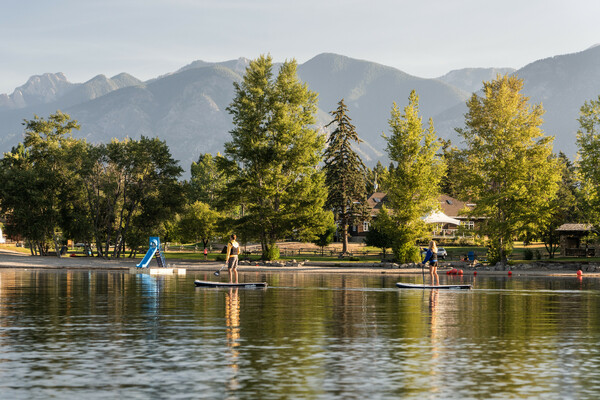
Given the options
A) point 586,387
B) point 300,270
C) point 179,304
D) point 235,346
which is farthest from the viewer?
point 300,270

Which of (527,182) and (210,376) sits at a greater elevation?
(527,182)

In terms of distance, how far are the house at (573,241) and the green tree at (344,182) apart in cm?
2610

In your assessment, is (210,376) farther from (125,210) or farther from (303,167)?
(125,210)

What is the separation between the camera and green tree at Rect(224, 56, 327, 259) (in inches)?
2864

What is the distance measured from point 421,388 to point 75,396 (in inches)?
206

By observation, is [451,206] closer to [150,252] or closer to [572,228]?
[572,228]

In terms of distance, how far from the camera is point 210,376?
1278 cm

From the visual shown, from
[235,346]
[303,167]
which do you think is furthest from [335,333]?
[303,167]

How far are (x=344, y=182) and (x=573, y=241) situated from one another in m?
29.0

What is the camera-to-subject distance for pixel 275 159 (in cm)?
7344

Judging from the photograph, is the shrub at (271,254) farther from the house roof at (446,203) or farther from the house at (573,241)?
the house roof at (446,203)

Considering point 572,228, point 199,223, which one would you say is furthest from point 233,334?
point 199,223

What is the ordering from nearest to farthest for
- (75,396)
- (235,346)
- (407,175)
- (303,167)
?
(75,396) < (235,346) < (407,175) < (303,167)

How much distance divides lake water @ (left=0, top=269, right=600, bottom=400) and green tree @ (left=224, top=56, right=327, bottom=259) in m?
43.6
